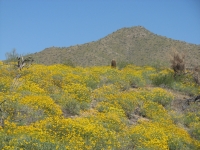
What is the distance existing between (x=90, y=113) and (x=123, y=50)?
56.1 meters

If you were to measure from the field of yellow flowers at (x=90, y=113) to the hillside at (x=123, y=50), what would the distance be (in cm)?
4070

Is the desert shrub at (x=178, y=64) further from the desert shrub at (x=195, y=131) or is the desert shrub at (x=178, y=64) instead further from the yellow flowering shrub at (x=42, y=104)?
the yellow flowering shrub at (x=42, y=104)

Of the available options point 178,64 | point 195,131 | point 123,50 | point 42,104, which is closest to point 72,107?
point 42,104

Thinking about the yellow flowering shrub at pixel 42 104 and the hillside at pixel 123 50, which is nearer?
the yellow flowering shrub at pixel 42 104

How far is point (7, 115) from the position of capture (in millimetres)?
9961

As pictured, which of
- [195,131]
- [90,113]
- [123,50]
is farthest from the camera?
[123,50]

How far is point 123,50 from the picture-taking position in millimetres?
67500

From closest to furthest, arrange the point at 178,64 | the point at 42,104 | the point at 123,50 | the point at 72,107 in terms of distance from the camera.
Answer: the point at 42,104 < the point at 72,107 < the point at 178,64 < the point at 123,50

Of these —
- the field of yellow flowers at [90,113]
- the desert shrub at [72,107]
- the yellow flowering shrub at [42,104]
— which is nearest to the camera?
the field of yellow flowers at [90,113]

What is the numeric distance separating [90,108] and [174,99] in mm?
4871

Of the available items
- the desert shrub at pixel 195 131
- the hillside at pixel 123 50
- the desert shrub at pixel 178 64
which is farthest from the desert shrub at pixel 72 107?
the hillside at pixel 123 50

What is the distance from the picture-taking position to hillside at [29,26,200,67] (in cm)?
5939

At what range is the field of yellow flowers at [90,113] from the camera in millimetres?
8930

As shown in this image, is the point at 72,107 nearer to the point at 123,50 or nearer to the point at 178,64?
the point at 178,64
